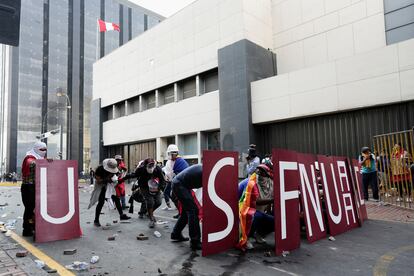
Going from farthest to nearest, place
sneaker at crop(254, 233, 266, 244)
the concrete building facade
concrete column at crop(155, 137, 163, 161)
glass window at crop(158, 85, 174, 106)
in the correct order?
1. concrete column at crop(155, 137, 163, 161)
2. glass window at crop(158, 85, 174, 106)
3. the concrete building facade
4. sneaker at crop(254, 233, 266, 244)

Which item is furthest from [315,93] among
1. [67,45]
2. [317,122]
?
[67,45]

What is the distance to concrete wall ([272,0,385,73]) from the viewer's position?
588 inches

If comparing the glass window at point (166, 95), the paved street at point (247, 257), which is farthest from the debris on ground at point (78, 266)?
the glass window at point (166, 95)

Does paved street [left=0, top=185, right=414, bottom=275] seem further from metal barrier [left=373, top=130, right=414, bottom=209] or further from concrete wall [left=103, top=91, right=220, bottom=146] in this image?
concrete wall [left=103, top=91, right=220, bottom=146]

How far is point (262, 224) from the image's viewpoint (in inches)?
221

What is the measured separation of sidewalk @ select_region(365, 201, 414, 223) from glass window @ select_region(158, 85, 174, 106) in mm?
16247

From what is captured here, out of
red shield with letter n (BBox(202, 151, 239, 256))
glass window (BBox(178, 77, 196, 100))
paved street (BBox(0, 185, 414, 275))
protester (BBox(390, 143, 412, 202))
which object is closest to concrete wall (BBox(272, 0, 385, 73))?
glass window (BBox(178, 77, 196, 100))

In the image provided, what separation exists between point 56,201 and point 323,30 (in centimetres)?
1507

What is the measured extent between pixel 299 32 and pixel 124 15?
211 feet

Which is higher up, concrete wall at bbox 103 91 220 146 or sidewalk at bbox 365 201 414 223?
concrete wall at bbox 103 91 220 146

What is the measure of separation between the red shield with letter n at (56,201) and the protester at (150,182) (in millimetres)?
1695

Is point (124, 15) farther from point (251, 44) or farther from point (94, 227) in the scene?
point (94, 227)

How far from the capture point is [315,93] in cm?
1512

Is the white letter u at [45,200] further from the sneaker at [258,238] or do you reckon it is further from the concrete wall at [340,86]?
the concrete wall at [340,86]
